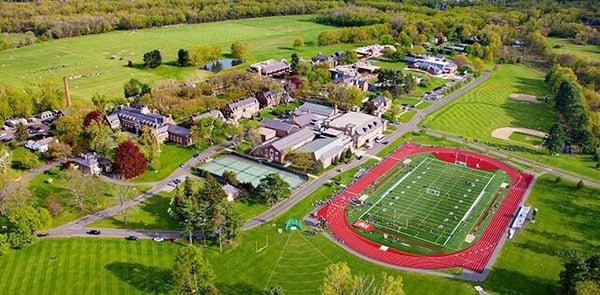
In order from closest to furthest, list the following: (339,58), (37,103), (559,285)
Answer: (559,285), (37,103), (339,58)

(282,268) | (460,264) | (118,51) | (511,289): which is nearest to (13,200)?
(282,268)

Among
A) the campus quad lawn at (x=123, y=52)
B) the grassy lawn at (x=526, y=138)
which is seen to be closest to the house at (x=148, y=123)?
the campus quad lawn at (x=123, y=52)

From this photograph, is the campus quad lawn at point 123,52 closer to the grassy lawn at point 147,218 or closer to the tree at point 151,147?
the tree at point 151,147

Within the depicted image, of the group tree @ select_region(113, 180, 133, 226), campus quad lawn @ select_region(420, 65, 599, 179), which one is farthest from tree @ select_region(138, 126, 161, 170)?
campus quad lawn @ select_region(420, 65, 599, 179)

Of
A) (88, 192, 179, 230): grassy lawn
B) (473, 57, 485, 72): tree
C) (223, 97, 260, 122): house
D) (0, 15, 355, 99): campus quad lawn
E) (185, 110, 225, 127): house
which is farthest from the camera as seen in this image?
(473, 57, 485, 72): tree

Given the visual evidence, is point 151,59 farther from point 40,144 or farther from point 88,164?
point 88,164

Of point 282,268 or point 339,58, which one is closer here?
point 282,268

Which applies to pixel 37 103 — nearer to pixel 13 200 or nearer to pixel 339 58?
pixel 13 200

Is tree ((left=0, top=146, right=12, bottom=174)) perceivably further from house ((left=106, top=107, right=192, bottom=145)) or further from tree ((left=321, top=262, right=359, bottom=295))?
tree ((left=321, top=262, right=359, bottom=295))
